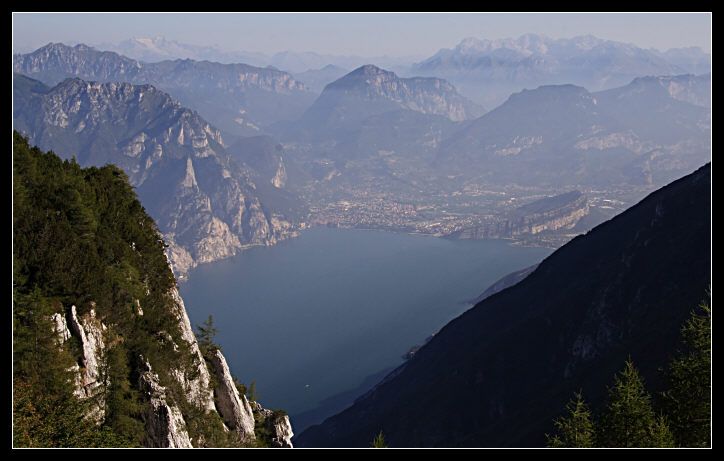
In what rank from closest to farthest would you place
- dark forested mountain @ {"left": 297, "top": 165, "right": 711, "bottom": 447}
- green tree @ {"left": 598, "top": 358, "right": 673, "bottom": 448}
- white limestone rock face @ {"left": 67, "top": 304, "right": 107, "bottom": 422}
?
white limestone rock face @ {"left": 67, "top": 304, "right": 107, "bottom": 422}
green tree @ {"left": 598, "top": 358, "right": 673, "bottom": 448}
dark forested mountain @ {"left": 297, "top": 165, "right": 711, "bottom": 447}

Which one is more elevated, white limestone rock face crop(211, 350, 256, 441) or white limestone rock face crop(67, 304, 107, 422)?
white limestone rock face crop(67, 304, 107, 422)

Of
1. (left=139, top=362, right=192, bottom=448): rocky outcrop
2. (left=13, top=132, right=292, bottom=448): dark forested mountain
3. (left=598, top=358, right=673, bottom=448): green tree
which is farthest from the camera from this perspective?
(left=598, top=358, right=673, bottom=448): green tree

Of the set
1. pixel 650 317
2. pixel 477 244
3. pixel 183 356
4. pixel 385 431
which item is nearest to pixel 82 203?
pixel 183 356

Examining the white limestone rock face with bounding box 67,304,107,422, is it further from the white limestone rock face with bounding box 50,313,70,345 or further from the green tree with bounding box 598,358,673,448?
the green tree with bounding box 598,358,673,448

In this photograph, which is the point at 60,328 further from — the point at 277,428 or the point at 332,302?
the point at 332,302

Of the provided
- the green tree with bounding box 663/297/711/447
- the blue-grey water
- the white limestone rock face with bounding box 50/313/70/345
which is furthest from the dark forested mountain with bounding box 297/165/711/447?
the blue-grey water

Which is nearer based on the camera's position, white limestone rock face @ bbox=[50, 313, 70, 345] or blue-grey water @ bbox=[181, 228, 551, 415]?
white limestone rock face @ bbox=[50, 313, 70, 345]

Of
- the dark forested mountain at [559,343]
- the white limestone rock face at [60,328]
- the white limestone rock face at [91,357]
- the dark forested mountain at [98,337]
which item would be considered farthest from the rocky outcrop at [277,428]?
the dark forested mountain at [559,343]

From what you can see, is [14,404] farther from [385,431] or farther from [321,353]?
[321,353]
